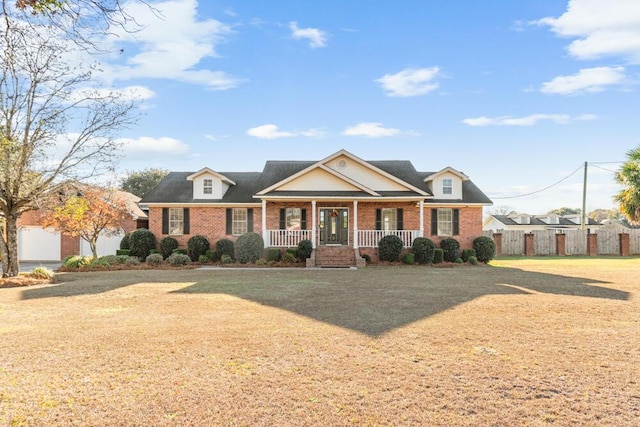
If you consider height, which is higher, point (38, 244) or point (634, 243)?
point (38, 244)

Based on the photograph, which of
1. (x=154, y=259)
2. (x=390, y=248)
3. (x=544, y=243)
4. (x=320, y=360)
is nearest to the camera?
(x=320, y=360)

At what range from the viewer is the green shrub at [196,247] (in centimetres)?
2230

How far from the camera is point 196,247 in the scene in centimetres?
2228

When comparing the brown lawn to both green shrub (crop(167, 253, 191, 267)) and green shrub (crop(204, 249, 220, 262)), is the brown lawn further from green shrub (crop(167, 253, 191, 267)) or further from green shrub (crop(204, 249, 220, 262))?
green shrub (crop(204, 249, 220, 262))

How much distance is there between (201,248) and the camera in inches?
879

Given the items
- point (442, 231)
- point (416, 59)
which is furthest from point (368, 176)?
point (416, 59)

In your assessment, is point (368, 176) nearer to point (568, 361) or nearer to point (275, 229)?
point (275, 229)

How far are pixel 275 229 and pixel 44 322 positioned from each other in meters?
15.4

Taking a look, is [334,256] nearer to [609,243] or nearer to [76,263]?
[76,263]

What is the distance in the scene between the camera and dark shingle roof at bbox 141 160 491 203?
23.5 m

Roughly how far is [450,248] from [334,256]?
5.94 metres

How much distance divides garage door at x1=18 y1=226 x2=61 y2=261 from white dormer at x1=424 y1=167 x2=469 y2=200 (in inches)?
892

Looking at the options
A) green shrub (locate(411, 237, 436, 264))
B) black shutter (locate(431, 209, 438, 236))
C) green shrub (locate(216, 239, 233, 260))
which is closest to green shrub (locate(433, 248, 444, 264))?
green shrub (locate(411, 237, 436, 264))

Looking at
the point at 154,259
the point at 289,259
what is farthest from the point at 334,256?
the point at 154,259
